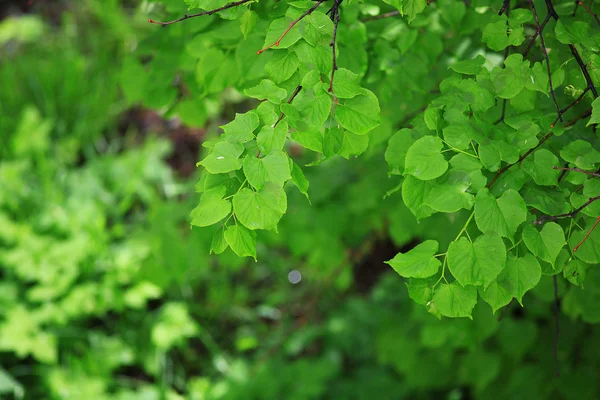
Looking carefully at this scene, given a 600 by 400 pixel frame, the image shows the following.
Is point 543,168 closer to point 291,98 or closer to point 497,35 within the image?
point 497,35

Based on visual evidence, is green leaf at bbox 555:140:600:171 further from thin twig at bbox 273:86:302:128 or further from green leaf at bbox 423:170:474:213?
thin twig at bbox 273:86:302:128

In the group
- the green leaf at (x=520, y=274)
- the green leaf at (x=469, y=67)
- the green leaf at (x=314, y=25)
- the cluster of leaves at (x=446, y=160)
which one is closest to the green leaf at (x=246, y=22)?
the cluster of leaves at (x=446, y=160)

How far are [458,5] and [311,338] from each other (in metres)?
1.83

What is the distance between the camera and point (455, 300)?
0.85 meters

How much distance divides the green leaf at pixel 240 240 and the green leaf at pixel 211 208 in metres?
0.03

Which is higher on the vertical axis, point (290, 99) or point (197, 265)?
point (290, 99)

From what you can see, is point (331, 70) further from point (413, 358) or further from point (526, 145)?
point (413, 358)

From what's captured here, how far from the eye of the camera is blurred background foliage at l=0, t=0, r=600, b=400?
1460 mm

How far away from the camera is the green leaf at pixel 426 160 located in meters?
0.85

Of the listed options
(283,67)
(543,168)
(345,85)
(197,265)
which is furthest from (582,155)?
(197,265)

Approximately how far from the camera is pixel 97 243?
8.44ft

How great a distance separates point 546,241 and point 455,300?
16 centimetres

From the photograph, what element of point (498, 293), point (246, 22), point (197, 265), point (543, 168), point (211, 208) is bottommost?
point (197, 265)

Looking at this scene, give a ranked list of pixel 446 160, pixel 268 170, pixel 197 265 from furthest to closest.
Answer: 1. pixel 197 265
2. pixel 446 160
3. pixel 268 170
